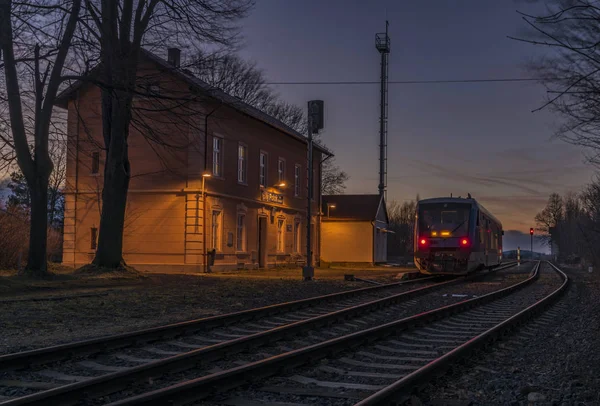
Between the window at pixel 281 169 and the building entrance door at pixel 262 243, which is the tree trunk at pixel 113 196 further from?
the window at pixel 281 169

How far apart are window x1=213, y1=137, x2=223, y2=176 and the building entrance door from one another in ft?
16.3

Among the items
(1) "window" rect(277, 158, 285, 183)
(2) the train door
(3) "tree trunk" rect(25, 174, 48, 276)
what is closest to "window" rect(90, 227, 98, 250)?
(3) "tree trunk" rect(25, 174, 48, 276)

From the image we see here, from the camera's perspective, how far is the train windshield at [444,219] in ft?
84.0

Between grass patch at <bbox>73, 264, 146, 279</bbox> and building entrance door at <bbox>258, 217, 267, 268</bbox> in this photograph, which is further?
building entrance door at <bbox>258, 217, 267, 268</bbox>

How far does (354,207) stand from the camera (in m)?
48.2

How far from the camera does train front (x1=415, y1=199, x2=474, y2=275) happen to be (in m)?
25.4

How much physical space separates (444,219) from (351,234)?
2075 centimetres

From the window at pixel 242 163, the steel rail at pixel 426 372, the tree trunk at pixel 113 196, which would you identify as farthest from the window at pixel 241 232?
the steel rail at pixel 426 372

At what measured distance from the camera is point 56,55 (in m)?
17.8

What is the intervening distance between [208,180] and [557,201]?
9204cm

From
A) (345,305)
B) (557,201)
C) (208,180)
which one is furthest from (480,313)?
(557,201)

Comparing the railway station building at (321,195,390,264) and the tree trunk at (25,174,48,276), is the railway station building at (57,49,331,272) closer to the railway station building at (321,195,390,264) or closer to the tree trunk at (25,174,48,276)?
the tree trunk at (25,174,48,276)

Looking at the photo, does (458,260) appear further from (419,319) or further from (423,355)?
(423,355)

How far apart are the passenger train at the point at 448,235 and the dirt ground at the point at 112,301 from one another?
3879 millimetres
